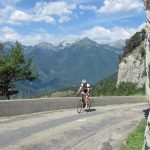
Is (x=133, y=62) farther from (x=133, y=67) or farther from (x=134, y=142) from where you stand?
(x=134, y=142)

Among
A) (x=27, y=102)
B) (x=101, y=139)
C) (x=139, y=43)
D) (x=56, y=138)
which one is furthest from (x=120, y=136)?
(x=139, y=43)

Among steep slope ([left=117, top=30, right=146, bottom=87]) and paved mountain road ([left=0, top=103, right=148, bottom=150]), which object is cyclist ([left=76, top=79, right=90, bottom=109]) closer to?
paved mountain road ([left=0, top=103, right=148, bottom=150])

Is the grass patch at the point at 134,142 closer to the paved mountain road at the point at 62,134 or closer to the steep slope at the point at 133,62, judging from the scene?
the paved mountain road at the point at 62,134

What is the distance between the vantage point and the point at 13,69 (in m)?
70.6

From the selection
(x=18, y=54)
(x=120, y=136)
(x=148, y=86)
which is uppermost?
(x=18, y=54)

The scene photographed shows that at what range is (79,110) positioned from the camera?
2678 centimetres

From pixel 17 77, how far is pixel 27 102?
49577mm

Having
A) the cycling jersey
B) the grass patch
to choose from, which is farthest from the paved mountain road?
the cycling jersey

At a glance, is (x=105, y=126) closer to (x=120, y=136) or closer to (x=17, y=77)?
(x=120, y=136)

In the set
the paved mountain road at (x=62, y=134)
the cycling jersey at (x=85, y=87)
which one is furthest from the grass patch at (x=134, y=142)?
the cycling jersey at (x=85, y=87)

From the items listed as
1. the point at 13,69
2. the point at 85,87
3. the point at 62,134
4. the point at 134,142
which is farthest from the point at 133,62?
the point at 134,142

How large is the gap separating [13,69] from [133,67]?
146 ft

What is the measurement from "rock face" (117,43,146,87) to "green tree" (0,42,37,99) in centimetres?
3250

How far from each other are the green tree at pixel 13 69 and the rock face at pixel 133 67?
32.5 meters
